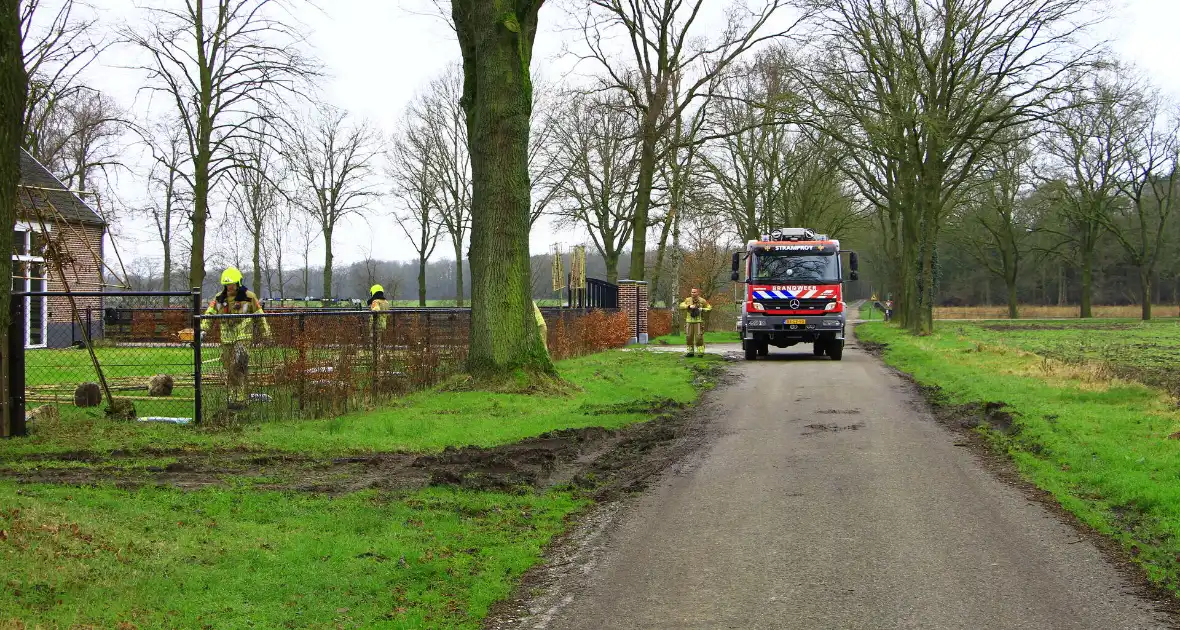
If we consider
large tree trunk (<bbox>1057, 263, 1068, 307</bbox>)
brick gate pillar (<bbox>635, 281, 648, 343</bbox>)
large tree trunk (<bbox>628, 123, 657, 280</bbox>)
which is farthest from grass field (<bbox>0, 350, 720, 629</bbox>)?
large tree trunk (<bbox>1057, 263, 1068, 307</bbox>)

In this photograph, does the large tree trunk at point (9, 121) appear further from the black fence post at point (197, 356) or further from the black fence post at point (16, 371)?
the black fence post at point (197, 356)

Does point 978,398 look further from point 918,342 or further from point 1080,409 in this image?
point 918,342

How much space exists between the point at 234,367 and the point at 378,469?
11.1ft

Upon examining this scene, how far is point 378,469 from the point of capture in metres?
8.91

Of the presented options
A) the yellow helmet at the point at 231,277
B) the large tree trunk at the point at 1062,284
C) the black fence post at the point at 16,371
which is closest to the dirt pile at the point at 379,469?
the black fence post at the point at 16,371

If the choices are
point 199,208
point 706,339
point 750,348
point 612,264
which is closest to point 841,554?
point 750,348

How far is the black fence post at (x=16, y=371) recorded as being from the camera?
32.6 ft

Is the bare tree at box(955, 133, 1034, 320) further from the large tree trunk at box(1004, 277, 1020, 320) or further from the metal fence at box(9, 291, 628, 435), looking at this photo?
the metal fence at box(9, 291, 628, 435)

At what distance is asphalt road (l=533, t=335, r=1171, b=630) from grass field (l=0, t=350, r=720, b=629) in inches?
28.0

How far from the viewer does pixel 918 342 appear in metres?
30.9

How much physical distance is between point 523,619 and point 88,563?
7.85 feet

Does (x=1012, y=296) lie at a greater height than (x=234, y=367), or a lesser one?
greater

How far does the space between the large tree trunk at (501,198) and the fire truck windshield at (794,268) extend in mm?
11734

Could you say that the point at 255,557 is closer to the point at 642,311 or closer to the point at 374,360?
the point at 374,360
